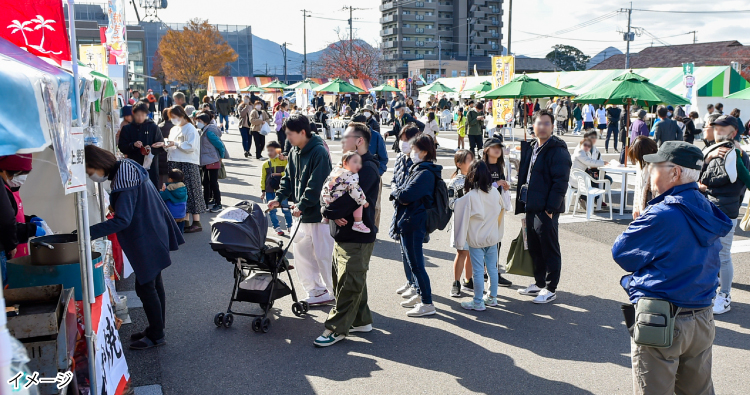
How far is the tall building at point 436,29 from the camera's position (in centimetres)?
10119

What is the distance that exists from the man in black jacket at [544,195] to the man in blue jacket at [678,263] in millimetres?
2392

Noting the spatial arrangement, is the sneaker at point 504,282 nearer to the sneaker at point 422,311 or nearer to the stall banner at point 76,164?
the sneaker at point 422,311

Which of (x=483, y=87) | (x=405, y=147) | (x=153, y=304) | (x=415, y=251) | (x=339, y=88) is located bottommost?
(x=153, y=304)

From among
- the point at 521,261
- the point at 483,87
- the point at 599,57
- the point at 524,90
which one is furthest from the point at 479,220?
the point at 599,57

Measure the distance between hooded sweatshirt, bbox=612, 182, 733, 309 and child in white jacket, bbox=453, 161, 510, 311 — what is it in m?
2.46

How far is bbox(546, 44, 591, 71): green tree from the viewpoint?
101125 millimetres

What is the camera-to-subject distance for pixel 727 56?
47750mm

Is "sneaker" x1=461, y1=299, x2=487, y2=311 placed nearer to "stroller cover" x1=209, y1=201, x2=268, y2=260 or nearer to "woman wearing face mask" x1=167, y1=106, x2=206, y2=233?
"stroller cover" x1=209, y1=201, x2=268, y2=260

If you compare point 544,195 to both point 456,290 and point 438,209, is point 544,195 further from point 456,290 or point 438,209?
point 456,290

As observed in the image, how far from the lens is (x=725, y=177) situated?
542 cm

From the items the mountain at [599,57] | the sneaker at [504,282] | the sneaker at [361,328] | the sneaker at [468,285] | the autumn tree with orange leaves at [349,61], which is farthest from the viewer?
the mountain at [599,57]

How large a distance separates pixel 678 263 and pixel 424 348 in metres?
2.40

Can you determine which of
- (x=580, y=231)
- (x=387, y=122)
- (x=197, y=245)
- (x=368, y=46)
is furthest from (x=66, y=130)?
(x=368, y=46)

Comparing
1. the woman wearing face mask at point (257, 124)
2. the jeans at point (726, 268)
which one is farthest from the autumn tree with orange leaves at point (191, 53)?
the jeans at point (726, 268)
